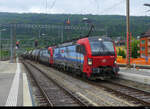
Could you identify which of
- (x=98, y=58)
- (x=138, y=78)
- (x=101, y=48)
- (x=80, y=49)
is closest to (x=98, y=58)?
(x=98, y=58)

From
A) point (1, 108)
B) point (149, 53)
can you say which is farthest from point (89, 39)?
point (149, 53)

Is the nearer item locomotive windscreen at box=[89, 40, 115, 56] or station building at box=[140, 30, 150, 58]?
locomotive windscreen at box=[89, 40, 115, 56]

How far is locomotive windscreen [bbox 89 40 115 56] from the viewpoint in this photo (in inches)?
553

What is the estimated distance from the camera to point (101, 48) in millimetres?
14273

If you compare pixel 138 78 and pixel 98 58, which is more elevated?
pixel 98 58

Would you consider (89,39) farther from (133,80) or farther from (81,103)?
(81,103)

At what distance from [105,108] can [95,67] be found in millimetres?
6406

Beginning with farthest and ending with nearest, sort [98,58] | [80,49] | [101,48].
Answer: [80,49]
[101,48]
[98,58]

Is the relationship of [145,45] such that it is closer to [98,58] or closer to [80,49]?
[80,49]

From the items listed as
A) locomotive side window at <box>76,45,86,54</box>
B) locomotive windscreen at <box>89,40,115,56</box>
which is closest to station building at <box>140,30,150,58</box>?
locomotive side window at <box>76,45,86,54</box>

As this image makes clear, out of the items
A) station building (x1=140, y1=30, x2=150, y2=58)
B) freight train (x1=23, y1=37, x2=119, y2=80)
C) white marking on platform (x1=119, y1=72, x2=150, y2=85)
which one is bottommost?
white marking on platform (x1=119, y1=72, x2=150, y2=85)

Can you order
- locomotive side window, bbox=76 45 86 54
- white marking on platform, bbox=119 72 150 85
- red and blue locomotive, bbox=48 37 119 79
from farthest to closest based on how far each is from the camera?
locomotive side window, bbox=76 45 86 54, red and blue locomotive, bbox=48 37 119 79, white marking on platform, bbox=119 72 150 85

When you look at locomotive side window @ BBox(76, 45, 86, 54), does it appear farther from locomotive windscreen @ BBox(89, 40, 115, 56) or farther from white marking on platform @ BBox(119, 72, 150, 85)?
white marking on platform @ BBox(119, 72, 150, 85)

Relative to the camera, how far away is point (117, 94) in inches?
400
